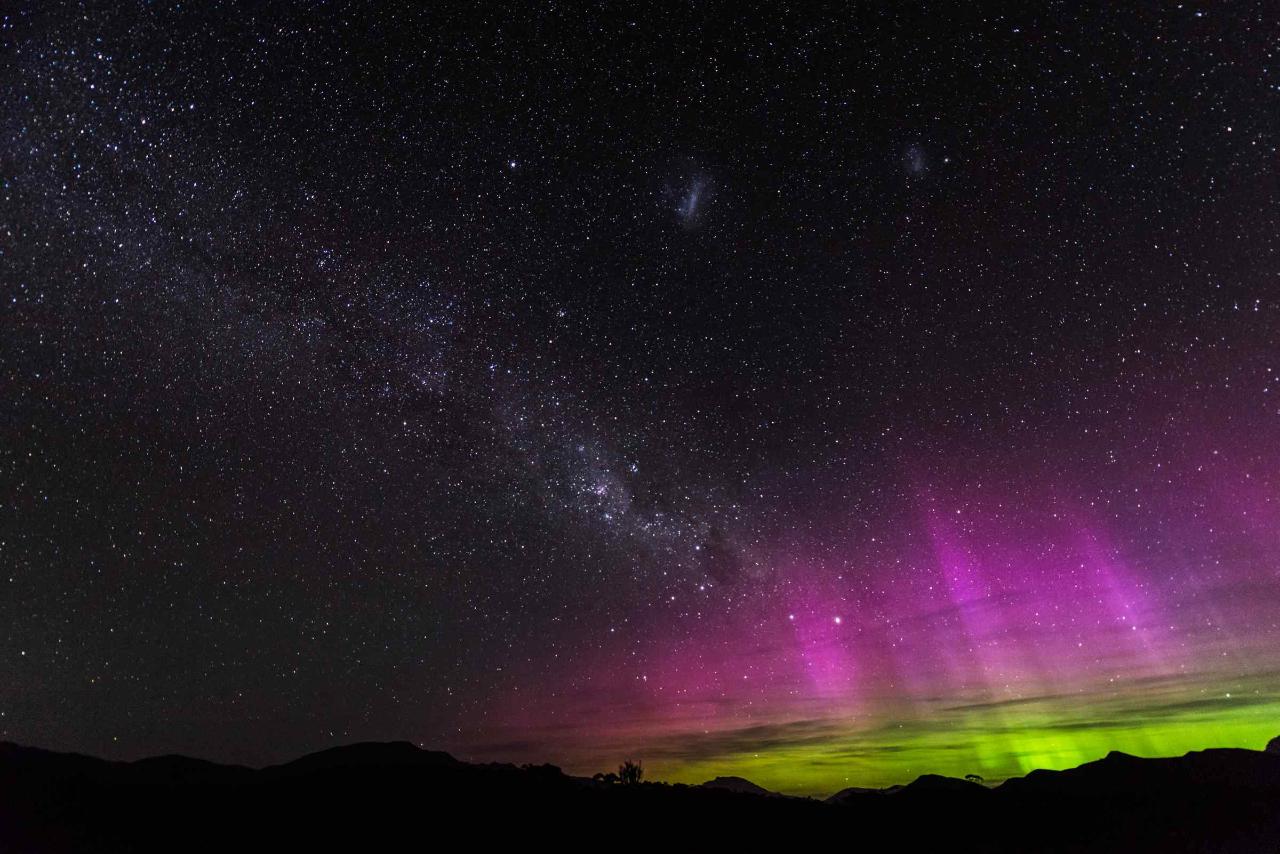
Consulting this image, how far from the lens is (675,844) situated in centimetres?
3123

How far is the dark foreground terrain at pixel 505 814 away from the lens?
95.3 feet

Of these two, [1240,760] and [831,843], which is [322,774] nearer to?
[831,843]

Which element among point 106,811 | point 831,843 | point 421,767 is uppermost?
point 421,767

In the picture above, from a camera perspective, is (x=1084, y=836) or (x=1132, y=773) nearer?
(x=1084, y=836)

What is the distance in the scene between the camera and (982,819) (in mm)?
42781

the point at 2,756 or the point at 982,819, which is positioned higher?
the point at 2,756

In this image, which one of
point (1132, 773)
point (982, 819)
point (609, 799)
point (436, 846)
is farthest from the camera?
point (1132, 773)

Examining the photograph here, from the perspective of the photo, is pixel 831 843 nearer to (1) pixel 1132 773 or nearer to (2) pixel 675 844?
(2) pixel 675 844

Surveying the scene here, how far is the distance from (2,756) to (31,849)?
10.1 meters

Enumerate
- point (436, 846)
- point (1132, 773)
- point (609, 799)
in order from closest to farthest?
1. point (436, 846)
2. point (609, 799)
3. point (1132, 773)

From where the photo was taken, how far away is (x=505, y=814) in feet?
109

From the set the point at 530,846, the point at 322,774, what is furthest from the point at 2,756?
the point at 530,846

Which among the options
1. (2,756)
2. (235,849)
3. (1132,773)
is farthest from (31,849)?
(1132,773)

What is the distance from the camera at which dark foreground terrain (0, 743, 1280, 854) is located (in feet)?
95.3
